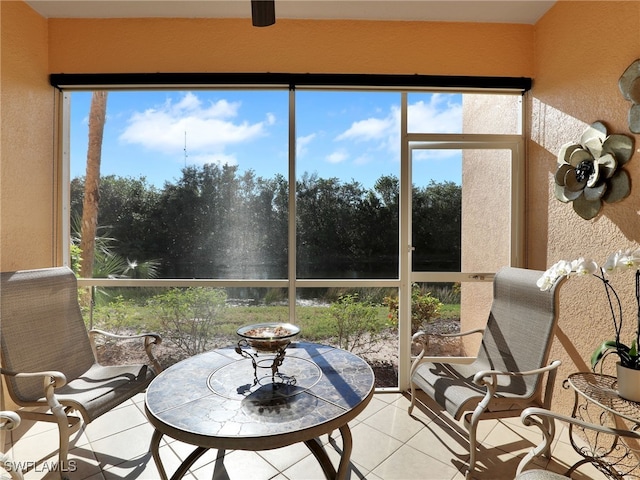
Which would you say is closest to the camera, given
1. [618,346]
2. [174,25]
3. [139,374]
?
[618,346]

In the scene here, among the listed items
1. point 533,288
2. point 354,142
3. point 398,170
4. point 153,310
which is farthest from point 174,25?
point 533,288

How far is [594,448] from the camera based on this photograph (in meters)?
1.91

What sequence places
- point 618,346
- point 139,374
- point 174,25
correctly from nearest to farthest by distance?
1. point 618,346
2. point 139,374
3. point 174,25

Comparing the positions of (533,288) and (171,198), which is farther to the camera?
(171,198)

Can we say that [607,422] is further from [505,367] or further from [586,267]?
[586,267]

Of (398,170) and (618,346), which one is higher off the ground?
(398,170)

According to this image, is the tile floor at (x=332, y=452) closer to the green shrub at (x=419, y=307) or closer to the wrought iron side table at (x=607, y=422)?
the wrought iron side table at (x=607, y=422)

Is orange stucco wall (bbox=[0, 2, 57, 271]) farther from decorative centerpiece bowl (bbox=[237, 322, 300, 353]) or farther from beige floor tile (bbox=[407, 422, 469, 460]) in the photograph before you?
beige floor tile (bbox=[407, 422, 469, 460])

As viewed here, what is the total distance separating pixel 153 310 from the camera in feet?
9.52

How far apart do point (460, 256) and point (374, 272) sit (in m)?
0.78

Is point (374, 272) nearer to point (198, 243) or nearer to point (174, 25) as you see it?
point (198, 243)

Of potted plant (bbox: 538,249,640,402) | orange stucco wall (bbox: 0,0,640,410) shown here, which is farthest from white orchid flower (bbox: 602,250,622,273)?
orange stucco wall (bbox: 0,0,640,410)

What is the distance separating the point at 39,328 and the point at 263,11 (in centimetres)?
231

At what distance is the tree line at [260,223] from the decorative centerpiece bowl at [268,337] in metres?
1.04
